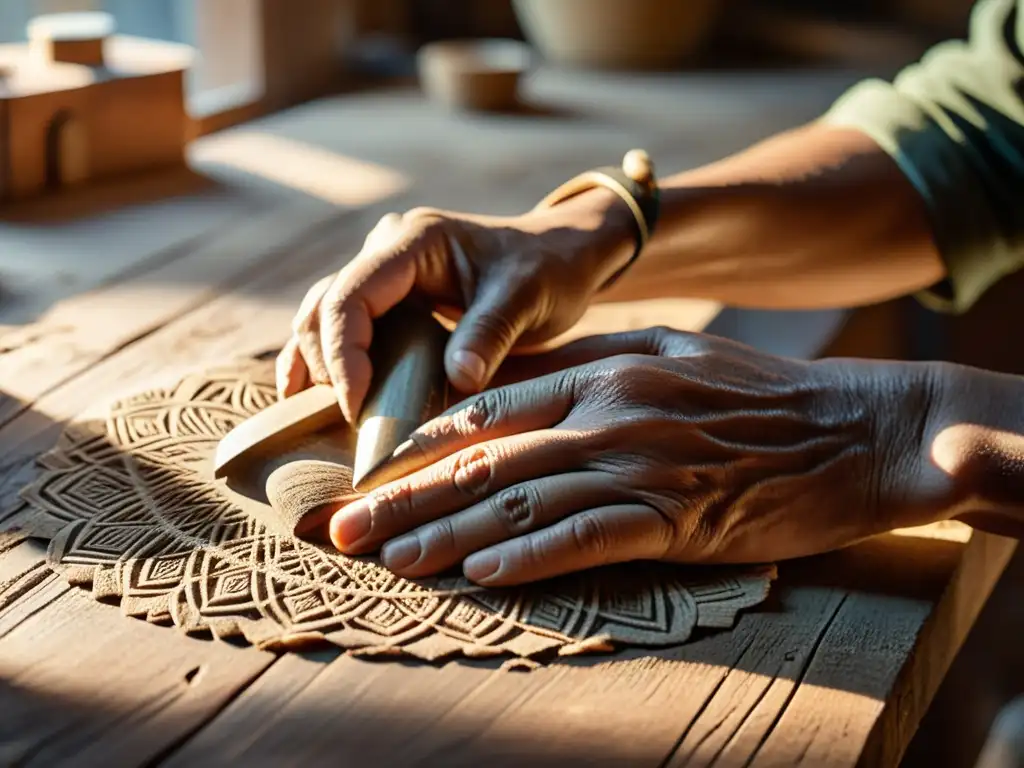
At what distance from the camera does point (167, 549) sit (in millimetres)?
992

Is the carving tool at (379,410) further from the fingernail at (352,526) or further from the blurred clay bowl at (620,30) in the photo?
the blurred clay bowl at (620,30)

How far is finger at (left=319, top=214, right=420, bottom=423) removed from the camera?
3.71 ft

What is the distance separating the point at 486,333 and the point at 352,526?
0.85 feet

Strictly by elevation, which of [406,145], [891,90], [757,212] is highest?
[891,90]

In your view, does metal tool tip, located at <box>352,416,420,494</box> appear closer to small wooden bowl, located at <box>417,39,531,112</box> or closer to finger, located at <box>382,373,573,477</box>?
finger, located at <box>382,373,573,477</box>

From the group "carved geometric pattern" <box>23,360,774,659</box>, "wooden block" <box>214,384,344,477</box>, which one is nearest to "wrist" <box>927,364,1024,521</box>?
"carved geometric pattern" <box>23,360,774,659</box>

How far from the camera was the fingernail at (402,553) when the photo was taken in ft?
3.16

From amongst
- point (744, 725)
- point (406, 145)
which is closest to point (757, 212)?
point (744, 725)

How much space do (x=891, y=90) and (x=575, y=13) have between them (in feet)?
4.81

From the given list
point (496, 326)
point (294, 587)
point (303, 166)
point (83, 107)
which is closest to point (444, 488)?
point (294, 587)

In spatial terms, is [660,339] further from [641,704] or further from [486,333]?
[641,704]

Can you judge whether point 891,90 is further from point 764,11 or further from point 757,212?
point 764,11

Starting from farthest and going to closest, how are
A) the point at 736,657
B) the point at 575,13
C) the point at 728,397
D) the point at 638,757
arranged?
the point at 575,13 → the point at 728,397 → the point at 736,657 → the point at 638,757

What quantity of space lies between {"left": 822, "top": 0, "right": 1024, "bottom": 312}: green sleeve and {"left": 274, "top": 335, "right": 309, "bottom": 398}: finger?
2.65 feet
